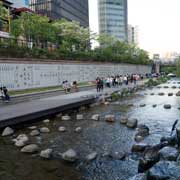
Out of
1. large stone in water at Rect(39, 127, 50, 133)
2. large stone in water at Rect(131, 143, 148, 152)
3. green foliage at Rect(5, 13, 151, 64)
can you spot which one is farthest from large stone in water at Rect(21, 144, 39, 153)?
green foliage at Rect(5, 13, 151, 64)

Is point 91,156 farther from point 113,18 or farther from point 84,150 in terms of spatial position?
point 113,18

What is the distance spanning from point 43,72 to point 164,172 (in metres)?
26.1

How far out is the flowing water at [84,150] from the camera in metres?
9.50

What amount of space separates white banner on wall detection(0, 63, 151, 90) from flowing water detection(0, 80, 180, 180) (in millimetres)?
10093

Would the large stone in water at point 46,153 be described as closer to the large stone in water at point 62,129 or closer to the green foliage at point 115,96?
the large stone in water at point 62,129

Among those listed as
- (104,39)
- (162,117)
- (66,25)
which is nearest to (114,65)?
(104,39)

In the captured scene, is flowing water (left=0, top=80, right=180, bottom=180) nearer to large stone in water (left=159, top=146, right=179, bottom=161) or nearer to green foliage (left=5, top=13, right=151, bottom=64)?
large stone in water (left=159, top=146, right=179, bottom=161)

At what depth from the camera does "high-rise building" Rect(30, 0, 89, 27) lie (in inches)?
3396

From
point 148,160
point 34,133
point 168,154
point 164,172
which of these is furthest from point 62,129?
point 164,172

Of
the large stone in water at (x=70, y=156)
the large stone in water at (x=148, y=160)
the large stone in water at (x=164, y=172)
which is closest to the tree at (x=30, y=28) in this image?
the large stone in water at (x=70, y=156)

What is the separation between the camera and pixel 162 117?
748 inches

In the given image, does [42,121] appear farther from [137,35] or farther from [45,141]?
[137,35]

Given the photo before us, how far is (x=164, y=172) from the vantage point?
8.09 m

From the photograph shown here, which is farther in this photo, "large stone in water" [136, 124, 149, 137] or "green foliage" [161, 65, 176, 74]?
"green foliage" [161, 65, 176, 74]
